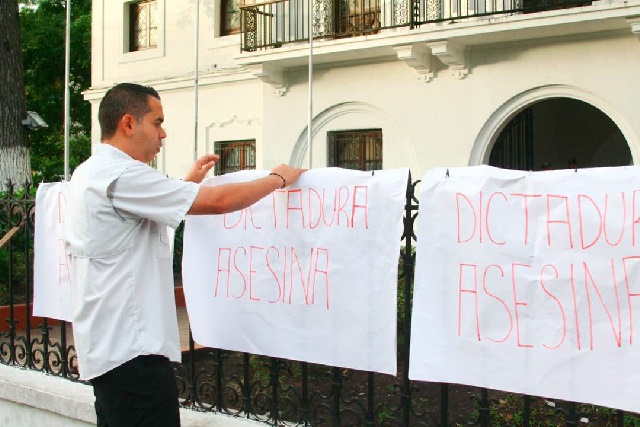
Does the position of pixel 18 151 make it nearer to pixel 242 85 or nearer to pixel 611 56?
pixel 242 85

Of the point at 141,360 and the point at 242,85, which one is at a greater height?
the point at 242,85

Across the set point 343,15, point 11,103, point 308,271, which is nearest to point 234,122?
point 343,15

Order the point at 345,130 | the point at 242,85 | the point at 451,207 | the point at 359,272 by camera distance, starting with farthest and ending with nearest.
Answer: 1. the point at 242,85
2. the point at 345,130
3. the point at 359,272
4. the point at 451,207

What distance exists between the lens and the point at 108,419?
3.02 metres

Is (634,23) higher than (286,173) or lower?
higher

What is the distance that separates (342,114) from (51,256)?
37.1ft

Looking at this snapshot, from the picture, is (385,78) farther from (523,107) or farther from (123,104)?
(123,104)

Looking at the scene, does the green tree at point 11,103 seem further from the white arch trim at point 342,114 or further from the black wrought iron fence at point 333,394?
the black wrought iron fence at point 333,394

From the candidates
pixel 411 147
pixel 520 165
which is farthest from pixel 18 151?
pixel 520 165

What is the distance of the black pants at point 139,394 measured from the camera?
2.93m

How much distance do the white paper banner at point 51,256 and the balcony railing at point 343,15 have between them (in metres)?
9.44

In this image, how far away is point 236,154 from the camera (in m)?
18.0

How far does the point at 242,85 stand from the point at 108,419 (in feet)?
48.7

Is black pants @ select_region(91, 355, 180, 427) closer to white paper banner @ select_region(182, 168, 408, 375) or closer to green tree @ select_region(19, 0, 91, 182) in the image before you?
white paper banner @ select_region(182, 168, 408, 375)
